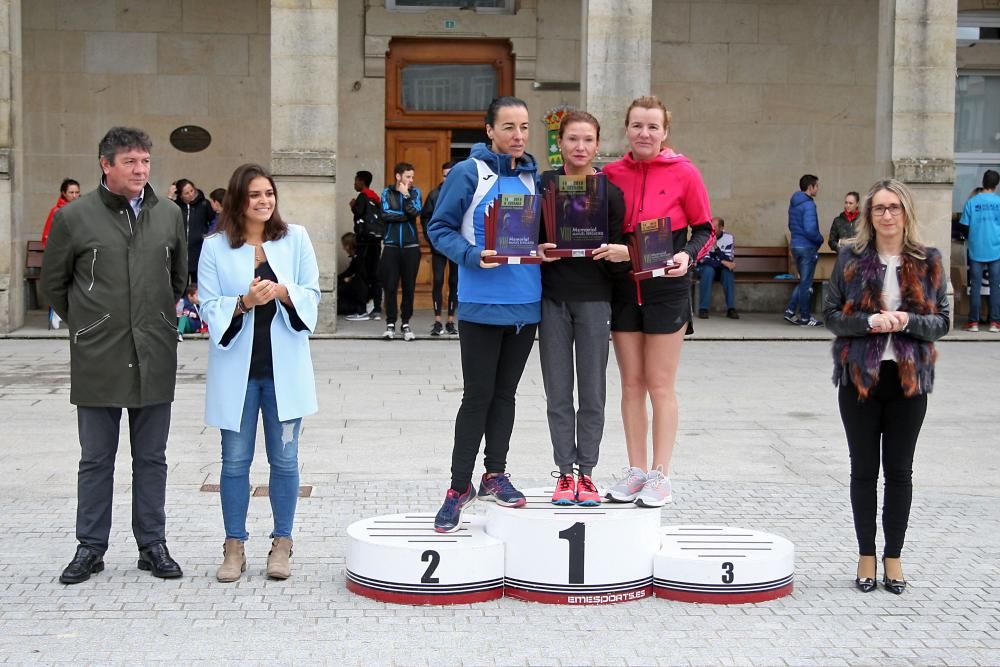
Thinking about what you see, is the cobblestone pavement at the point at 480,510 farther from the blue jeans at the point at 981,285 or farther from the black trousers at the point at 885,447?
the blue jeans at the point at 981,285

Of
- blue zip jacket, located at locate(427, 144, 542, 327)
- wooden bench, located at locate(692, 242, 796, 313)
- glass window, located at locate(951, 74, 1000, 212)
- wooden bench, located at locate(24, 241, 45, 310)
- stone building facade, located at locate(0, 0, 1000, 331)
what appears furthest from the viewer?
glass window, located at locate(951, 74, 1000, 212)

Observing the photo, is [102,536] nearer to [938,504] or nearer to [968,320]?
[938,504]

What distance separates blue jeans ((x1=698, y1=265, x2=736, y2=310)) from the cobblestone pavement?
5.87 metres

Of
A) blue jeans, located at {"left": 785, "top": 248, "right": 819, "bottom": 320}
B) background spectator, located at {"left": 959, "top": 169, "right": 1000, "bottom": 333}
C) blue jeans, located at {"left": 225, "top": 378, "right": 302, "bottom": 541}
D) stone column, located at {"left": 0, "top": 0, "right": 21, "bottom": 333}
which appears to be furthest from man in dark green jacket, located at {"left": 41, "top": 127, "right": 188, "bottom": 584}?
background spectator, located at {"left": 959, "top": 169, "right": 1000, "bottom": 333}

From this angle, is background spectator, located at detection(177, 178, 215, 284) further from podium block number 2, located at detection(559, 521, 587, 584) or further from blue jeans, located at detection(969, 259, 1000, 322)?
podium block number 2, located at detection(559, 521, 587, 584)

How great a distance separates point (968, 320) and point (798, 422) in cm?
871

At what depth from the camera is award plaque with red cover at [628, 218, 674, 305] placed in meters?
6.21

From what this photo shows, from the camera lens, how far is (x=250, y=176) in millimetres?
6410

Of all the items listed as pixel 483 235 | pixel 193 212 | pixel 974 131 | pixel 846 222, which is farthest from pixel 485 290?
pixel 974 131

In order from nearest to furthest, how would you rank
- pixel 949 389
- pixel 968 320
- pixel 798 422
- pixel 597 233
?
pixel 597 233, pixel 798 422, pixel 949 389, pixel 968 320

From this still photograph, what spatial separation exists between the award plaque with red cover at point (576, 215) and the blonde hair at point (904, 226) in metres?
1.24

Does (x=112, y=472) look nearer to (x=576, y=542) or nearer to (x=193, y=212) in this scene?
(x=576, y=542)

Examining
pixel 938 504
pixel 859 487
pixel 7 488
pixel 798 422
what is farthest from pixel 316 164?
pixel 859 487

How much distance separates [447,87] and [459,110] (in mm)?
362
